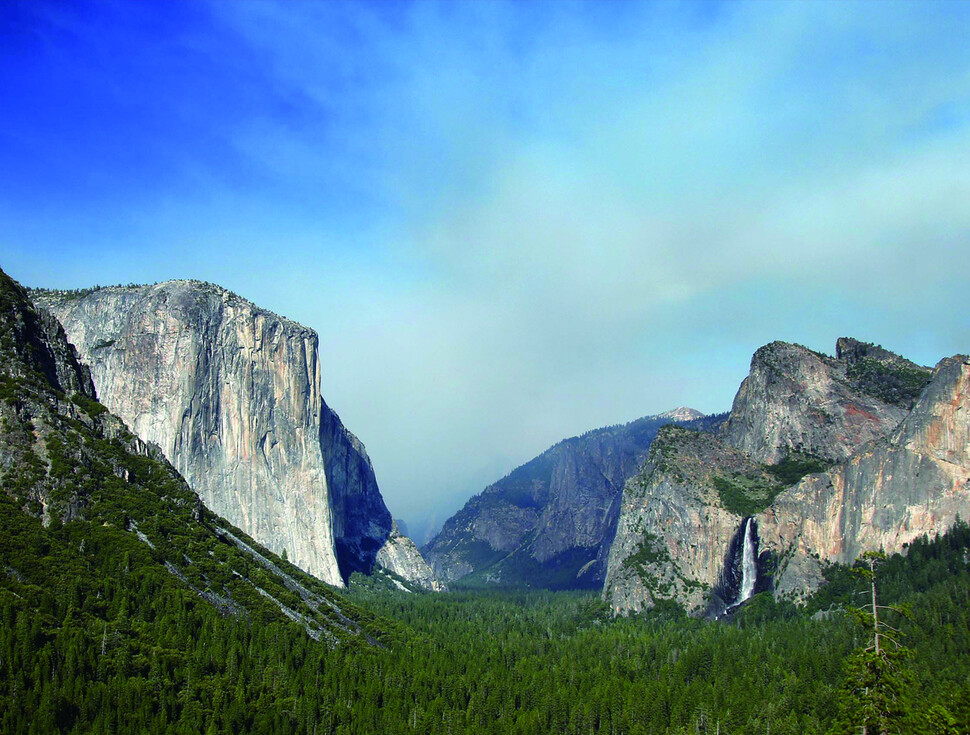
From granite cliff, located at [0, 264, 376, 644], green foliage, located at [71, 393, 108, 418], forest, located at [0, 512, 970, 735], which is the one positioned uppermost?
green foliage, located at [71, 393, 108, 418]

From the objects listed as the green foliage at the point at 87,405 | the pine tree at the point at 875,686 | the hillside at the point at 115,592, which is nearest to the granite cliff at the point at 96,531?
the hillside at the point at 115,592

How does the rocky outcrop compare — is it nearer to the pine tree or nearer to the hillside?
the hillside

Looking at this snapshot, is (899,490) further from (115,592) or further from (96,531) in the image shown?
(96,531)

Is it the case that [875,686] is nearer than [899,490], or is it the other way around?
[875,686]

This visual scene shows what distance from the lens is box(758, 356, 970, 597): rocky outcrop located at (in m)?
180

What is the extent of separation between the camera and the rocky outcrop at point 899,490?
591 feet

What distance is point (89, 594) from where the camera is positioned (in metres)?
106

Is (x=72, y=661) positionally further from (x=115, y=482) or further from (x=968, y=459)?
(x=968, y=459)

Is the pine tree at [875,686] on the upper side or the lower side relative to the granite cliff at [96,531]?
→ lower

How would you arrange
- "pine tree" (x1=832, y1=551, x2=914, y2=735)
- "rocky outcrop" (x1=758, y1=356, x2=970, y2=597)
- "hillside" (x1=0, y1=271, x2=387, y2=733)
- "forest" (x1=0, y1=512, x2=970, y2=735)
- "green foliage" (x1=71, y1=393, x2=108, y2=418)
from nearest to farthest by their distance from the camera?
"pine tree" (x1=832, y1=551, x2=914, y2=735)
"forest" (x1=0, y1=512, x2=970, y2=735)
"hillside" (x1=0, y1=271, x2=387, y2=733)
"green foliage" (x1=71, y1=393, x2=108, y2=418)
"rocky outcrop" (x1=758, y1=356, x2=970, y2=597)

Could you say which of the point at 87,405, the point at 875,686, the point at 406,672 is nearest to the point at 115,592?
the point at 87,405

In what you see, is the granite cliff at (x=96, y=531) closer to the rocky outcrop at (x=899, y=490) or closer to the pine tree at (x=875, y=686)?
the pine tree at (x=875, y=686)

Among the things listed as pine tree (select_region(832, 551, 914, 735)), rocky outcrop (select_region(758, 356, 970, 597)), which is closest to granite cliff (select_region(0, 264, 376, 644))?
pine tree (select_region(832, 551, 914, 735))

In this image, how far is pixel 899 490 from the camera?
608ft
